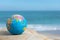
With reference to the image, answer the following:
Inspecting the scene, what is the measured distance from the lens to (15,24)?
750 cm

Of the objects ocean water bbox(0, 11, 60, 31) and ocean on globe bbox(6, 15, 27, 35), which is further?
ocean water bbox(0, 11, 60, 31)

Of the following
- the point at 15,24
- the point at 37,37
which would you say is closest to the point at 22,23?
the point at 15,24

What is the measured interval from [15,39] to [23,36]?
0.38 meters

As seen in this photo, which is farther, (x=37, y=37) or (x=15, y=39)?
(x=37, y=37)

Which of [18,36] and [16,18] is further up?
[16,18]

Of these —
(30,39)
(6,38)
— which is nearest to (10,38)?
(6,38)

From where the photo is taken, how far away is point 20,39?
23.8 feet

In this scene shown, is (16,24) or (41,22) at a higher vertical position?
(41,22)

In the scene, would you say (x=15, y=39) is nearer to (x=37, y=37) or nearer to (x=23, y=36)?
(x=23, y=36)

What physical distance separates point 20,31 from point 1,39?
31.2 inches

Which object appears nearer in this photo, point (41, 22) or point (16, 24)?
point (16, 24)

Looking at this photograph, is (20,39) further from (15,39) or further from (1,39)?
(1,39)

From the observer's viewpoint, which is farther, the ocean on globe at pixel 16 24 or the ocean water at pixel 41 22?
the ocean water at pixel 41 22

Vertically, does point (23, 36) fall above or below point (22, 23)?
below
